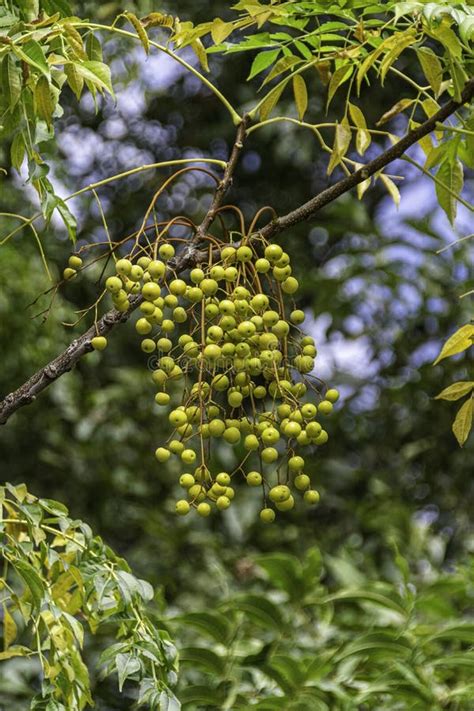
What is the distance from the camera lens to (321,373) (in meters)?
3.30

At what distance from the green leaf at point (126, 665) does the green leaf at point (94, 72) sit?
1.63ft

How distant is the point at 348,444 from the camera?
332 cm

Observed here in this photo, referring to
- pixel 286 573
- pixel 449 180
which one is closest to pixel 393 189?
pixel 449 180

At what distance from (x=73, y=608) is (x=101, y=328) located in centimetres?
33

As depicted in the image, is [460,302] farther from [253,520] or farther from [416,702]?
[416,702]

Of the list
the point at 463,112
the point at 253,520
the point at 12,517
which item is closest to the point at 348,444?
the point at 253,520

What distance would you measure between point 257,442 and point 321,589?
1.09 metres

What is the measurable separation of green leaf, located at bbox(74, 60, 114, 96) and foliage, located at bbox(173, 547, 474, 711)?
916mm

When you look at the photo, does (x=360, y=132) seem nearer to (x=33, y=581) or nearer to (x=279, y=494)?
(x=279, y=494)

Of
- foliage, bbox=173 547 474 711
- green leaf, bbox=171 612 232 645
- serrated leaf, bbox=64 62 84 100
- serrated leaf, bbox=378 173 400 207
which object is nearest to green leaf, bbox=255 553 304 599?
foliage, bbox=173 547 474 711

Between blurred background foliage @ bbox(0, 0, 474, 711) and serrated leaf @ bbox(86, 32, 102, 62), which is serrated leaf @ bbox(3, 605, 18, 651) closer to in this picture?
serrated leaf @ bbox(86, 32, 102, 62)

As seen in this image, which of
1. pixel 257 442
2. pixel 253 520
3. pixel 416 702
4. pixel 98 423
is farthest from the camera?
pixel 98 423

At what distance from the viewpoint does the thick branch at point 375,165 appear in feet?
3.06

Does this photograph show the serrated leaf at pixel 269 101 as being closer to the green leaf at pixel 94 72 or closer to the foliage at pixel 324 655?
the green leaf at pixel 94 72
